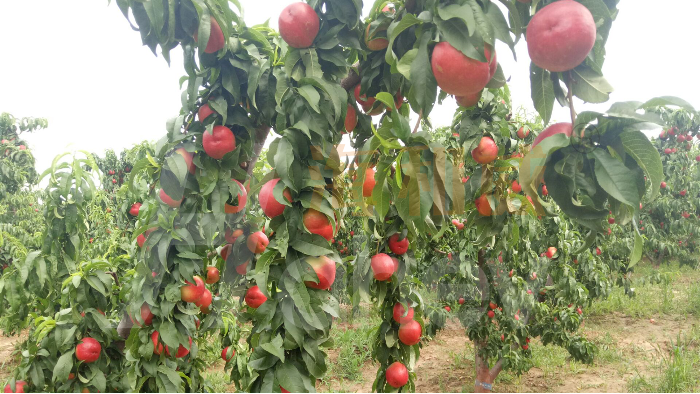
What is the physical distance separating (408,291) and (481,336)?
1.63 metres

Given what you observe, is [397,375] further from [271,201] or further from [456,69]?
[456,69]

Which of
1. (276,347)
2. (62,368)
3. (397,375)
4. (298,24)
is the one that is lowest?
(397,375)

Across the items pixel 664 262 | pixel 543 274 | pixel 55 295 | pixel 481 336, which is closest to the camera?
pixel 55 295

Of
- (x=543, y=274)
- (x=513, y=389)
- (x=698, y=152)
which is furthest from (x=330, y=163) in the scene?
(x=698, y=152)

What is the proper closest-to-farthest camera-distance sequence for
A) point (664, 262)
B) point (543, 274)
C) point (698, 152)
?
point (543, 274) < point (698, 152) < point (664, 262)

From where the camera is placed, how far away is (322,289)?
2.28ft

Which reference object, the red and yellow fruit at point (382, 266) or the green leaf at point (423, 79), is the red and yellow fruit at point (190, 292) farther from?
the green leaf at point (423, 79)

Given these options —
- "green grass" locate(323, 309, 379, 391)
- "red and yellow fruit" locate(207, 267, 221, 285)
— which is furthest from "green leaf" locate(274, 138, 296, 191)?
"green grass" locate(323, 309, 379, 391)

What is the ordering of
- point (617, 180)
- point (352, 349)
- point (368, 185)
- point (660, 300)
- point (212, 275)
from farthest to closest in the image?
point (660, 300), point (352, 349), point (212, 275), point (368, 185), point (617, 180)

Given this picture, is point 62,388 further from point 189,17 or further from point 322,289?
point 189,17

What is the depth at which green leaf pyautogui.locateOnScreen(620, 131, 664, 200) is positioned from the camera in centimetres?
37

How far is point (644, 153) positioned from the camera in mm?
375

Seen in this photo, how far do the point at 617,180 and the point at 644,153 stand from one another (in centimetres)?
4

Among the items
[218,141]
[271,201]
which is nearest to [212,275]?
[218,141]
